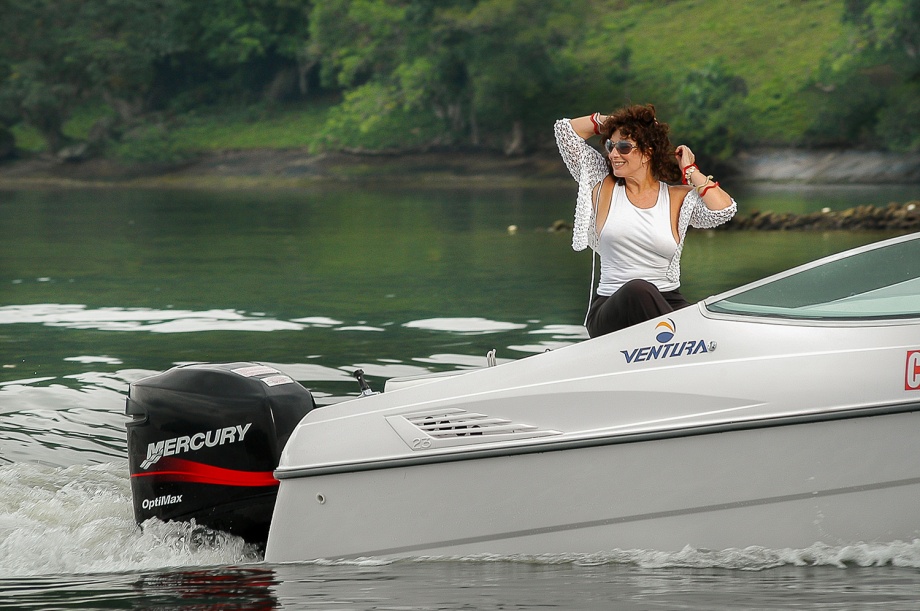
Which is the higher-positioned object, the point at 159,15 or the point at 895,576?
the point at 159,15

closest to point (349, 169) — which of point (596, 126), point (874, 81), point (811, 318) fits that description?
point (874, 81)

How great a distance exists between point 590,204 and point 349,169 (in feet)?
136

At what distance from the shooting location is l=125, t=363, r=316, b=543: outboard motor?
13.3ft

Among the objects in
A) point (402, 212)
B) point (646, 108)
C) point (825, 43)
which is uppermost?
point (825, 43)

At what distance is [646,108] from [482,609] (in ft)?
5.98

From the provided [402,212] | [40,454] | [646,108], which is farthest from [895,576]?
[402,212]

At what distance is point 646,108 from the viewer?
173 inches

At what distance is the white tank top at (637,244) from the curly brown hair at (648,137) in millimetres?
64

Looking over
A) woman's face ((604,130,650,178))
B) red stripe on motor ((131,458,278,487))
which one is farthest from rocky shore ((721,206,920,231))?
red stripe on motor ((131,458,278,487))

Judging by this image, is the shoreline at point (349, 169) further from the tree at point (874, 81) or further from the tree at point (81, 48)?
the tree at point (81, 48)

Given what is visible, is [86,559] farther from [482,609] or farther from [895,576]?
[895,576]

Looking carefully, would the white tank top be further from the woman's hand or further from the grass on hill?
the grass on hill

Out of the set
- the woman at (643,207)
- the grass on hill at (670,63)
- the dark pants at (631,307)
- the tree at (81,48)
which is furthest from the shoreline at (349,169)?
the dark pants at (631,307)

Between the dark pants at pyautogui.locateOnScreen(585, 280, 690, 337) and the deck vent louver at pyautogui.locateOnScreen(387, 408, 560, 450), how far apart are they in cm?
51
